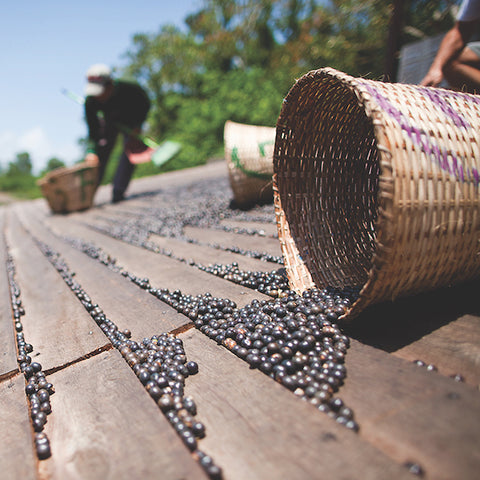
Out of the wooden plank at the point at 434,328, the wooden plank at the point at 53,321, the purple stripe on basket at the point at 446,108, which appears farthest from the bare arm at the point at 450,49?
the wooden plank at the point at 53,321

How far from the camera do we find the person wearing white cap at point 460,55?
2.85 metres

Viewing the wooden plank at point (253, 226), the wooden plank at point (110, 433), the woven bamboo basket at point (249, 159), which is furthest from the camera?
the woven bamboo basket at point (249, 159)

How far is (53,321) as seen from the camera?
2.12 metres

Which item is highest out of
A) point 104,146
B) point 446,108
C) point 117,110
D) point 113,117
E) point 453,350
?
point 117,110

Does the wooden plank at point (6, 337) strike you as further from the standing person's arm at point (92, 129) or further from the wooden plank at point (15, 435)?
the standing person's arm at point (92, 129)

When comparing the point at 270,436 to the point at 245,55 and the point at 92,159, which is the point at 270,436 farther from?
the point at 245,55

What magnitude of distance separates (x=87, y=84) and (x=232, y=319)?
661 cm

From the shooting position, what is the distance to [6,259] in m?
4.08

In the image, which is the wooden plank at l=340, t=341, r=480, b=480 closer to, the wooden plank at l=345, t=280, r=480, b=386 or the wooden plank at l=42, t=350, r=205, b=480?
the wooden plank at l=345, t=280, r=480, b=386

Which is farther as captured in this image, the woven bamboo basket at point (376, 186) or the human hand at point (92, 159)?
the human hand at point (92, 159)

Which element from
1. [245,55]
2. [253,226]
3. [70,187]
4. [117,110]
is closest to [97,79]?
[117,110]

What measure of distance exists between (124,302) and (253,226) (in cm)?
177

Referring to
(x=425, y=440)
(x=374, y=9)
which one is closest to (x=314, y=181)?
(x=425, y=440)

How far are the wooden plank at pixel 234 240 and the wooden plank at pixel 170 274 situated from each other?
53 cm
